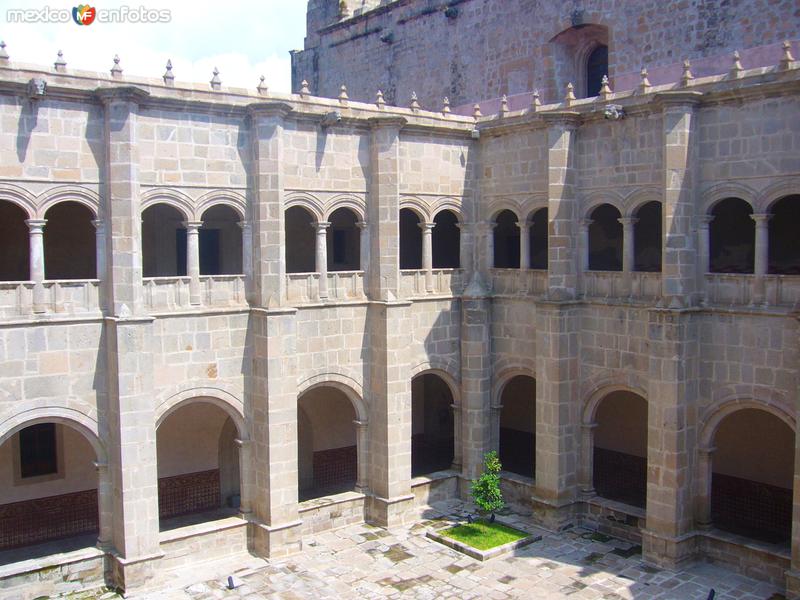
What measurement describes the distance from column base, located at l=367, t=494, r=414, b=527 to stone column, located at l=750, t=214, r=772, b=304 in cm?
945

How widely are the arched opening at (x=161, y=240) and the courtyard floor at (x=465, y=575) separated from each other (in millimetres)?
7980

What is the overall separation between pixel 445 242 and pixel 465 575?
1151 cm

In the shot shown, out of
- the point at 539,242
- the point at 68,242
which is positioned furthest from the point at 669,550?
the point at 68,242

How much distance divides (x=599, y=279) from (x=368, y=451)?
7.11 metres

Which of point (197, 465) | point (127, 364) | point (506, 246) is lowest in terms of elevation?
point (197, 465)

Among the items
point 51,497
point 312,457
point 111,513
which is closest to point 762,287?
point 312,457

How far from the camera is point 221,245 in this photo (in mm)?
22234

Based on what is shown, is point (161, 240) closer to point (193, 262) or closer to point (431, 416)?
point (193, 262)

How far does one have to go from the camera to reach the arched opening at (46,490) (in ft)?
59.8

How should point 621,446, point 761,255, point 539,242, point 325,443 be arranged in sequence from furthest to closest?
point 539,242 → point 325,443 → point 621,446 → point 761,255

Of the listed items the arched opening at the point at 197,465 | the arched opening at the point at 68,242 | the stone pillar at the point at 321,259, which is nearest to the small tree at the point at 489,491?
the stone pillar at the point at 321,259

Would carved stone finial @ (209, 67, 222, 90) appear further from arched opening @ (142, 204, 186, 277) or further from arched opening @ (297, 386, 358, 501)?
arched opening @ (297, 386, 358, 501)

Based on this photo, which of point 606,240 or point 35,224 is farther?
point 606,240

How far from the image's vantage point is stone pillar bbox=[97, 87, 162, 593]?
623 inches
